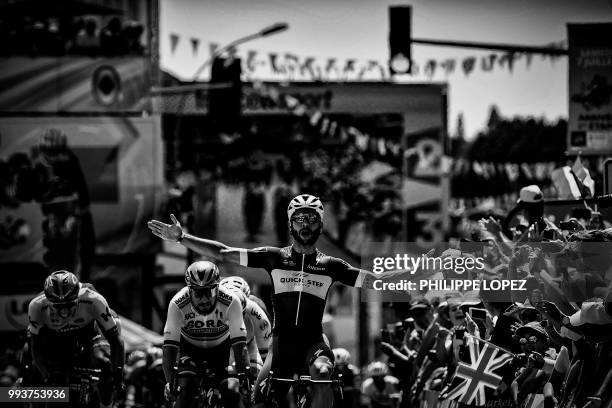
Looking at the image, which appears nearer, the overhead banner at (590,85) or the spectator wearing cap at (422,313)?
the spectator wearing cap at (422,313)

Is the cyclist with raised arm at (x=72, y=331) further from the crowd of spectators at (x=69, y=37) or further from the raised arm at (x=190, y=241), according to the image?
the crowd of spectators at (x=69, y=37)

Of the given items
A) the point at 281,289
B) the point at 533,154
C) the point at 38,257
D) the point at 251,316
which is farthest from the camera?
the point at 533,154

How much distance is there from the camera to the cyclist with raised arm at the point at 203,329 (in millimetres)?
15023

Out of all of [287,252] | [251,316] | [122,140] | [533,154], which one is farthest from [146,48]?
[287,252]

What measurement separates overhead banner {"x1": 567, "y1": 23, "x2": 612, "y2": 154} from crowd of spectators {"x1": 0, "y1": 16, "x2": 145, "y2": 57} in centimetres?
1893

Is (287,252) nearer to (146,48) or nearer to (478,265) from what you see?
(478,265)

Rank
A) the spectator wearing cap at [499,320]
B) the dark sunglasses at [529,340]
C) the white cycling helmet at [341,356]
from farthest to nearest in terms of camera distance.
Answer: the white cycling helmet at [341,356]
the spectator wearing cap at [499,320]
the dark sunglasses at [529,340]

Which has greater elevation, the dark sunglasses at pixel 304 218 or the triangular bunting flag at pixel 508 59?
the triangular bunting flag at pixel 508 59

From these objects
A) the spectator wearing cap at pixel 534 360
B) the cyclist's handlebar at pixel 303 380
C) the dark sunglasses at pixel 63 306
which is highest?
the dark sunglasses at pixel 63 306

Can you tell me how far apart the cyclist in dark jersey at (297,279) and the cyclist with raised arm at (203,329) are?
356 millimetres

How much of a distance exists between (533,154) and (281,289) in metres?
36.6

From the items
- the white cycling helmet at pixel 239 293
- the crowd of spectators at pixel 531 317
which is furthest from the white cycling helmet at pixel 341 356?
the white cycling helmet at pixel 239 293

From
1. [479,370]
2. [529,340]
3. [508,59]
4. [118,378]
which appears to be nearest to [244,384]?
[118,378]

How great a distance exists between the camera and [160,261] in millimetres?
42875
